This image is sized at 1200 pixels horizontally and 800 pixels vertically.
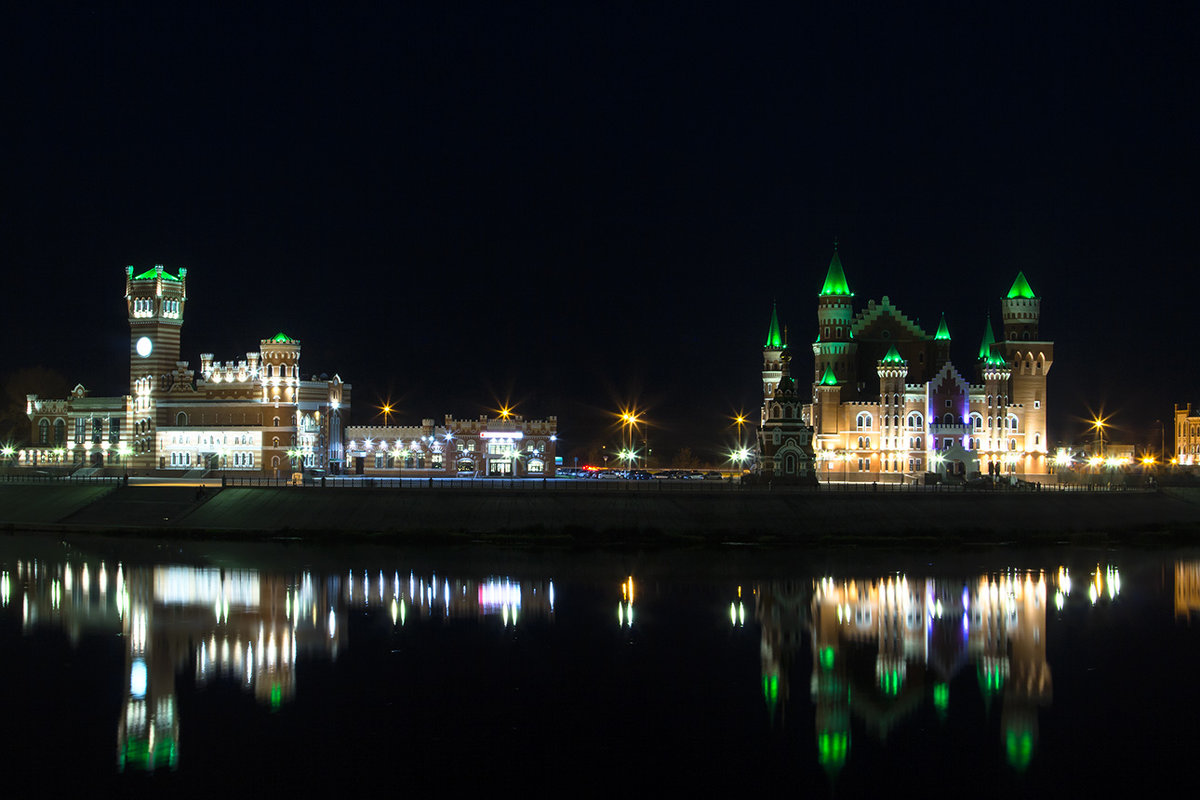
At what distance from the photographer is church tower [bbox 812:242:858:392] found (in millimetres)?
119812

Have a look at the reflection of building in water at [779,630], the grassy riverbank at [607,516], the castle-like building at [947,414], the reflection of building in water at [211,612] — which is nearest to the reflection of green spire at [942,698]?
the reflection of building in water at [779,630]

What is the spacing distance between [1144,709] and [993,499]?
44.4 m

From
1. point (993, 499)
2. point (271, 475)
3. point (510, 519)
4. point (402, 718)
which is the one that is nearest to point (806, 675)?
point (402, 718)

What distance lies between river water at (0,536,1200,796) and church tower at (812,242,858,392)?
167 ft

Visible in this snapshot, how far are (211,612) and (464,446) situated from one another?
191 ft

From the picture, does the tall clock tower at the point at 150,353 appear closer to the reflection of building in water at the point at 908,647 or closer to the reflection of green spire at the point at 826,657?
the reflection of building in water at the point at 908,647

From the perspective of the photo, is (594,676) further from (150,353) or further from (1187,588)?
(150,353)

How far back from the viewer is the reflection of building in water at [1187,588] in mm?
57328

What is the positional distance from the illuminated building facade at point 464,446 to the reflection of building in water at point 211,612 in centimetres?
4460

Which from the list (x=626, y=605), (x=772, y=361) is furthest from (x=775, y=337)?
(x=626, y=605)

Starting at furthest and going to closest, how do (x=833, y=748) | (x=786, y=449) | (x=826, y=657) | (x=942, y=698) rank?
1. (x=786, y=449)
2. (x=826, y=657)
3. (x=942, y=698)
4. (x=833, y=748)

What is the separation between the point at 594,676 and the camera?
1746 inches

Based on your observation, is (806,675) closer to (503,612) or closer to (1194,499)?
(503,612)

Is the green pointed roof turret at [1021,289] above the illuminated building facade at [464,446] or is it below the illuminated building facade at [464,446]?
above
